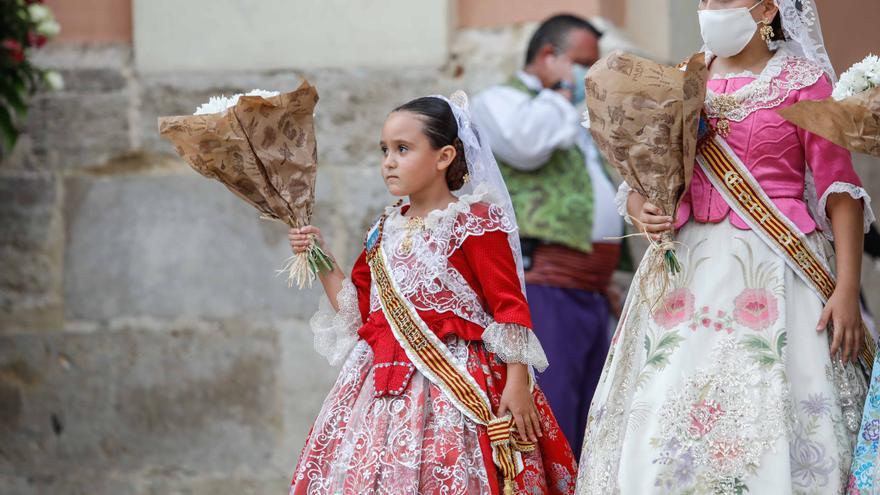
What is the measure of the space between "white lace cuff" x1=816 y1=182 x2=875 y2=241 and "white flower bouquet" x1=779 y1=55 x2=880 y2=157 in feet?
0.75

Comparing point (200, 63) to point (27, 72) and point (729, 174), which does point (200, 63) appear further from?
point (729, 174)

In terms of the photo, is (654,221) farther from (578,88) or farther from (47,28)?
(47,28)

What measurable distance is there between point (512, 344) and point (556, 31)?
2.22m

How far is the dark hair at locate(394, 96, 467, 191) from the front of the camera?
181 inches

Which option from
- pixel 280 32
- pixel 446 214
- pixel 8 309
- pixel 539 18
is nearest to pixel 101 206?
pixel 8 309

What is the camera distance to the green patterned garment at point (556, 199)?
6129 millimetres

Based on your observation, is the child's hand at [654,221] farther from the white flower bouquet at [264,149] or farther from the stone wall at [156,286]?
the stone wall at [156,286]

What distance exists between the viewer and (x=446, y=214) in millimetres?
4500

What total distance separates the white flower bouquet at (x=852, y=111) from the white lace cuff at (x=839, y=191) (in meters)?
0.23

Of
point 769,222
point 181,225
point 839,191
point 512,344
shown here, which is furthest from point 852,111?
point 181,225

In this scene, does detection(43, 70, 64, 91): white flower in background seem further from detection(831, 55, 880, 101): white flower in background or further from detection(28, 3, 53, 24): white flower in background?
detection(831, 55, 880, 101): white flower in background

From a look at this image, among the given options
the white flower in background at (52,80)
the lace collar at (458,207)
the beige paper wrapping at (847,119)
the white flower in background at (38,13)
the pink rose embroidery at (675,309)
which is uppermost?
the white flower in background at (38,13)

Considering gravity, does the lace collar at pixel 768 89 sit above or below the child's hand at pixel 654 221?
above

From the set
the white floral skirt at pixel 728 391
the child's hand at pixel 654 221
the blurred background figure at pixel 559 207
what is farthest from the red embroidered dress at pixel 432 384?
the blurred background figure at pixel 559 207
